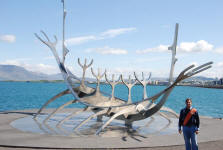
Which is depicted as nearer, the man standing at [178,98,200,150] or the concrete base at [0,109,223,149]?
the man standing at [178,98,200,150]

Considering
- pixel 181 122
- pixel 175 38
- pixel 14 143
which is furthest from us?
pixel 175 38

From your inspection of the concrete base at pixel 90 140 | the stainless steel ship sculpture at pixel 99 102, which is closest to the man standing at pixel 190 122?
the concrete base at pixel 90 140

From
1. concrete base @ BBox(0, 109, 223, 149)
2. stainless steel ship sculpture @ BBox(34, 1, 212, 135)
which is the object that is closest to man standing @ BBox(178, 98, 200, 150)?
concrete base @ BBox(0, 109, 223, 149)

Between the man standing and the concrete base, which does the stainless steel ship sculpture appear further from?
the man standing

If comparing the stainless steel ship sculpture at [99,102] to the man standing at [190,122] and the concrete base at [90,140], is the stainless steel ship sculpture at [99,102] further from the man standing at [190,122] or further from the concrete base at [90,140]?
the man standing at [190,122]

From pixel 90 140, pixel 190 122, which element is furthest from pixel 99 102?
pixel 190 122

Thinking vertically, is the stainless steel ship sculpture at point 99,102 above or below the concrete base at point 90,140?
above

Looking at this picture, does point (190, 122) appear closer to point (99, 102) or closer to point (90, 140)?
point (90, 140)

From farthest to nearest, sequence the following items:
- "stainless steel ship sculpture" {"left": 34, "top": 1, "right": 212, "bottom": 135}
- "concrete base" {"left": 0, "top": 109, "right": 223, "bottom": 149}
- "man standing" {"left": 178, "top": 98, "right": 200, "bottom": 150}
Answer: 1. "stainless steel ship sculpture" {"left": 34, "top": 1, "right": 212, "bottom": 135}
2. "concrete base" {"left": 0, "top": 109, "right": 223, "bottom": 149}
3. "man standing" {"left": 178, "top": 98, "right": 200, "bottom": 150}

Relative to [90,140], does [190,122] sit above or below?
above

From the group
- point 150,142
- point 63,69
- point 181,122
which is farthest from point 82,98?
point 181,122

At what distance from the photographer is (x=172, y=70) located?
39.2 ft

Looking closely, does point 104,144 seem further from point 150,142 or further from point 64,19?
point 64,19

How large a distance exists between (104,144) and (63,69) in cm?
602
